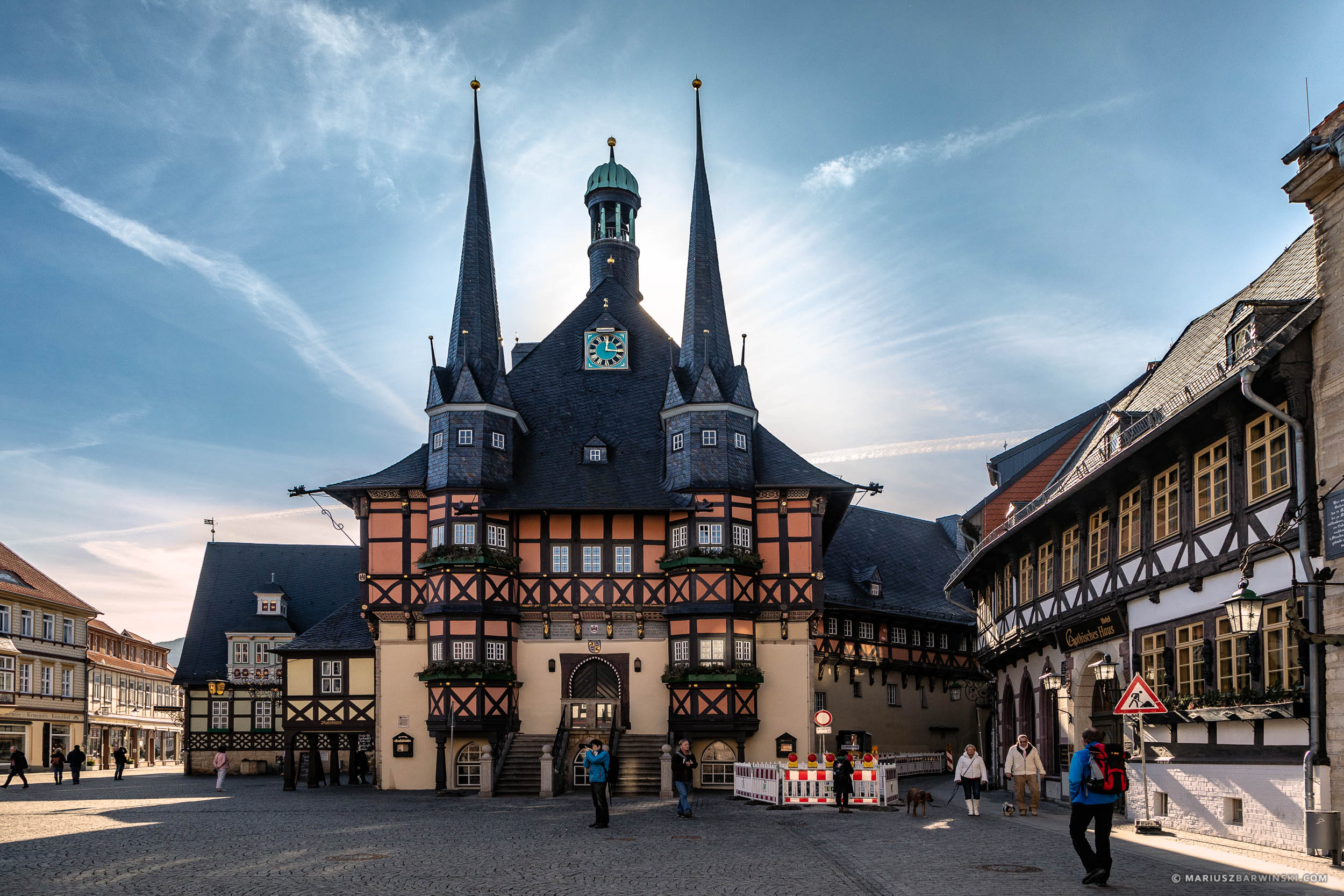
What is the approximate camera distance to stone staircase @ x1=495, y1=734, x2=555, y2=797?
121 ft

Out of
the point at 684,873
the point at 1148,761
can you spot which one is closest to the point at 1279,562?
the point at 1148,761

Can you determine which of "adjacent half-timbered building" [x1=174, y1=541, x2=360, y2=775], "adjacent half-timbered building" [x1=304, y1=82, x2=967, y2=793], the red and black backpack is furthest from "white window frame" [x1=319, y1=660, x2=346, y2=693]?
the red and black backpack

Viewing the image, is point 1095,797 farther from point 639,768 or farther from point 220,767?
point 220,767

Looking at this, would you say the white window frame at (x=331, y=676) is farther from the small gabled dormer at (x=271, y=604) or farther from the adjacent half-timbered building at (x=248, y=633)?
the small gabled dormer at (x=271, y=604)

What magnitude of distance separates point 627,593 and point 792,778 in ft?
41.2

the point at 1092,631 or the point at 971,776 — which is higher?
the point at 1092,631

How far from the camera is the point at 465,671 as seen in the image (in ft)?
129

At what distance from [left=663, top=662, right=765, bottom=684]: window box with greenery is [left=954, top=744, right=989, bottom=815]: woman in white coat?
13.3 m

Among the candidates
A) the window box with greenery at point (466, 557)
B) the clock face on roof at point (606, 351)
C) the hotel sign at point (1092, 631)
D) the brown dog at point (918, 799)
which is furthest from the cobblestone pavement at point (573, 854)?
the clock face on roof at point (606, 351)

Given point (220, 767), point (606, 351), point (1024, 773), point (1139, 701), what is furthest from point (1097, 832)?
point (606, 351)

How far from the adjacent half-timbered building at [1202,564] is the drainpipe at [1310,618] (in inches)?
3.8

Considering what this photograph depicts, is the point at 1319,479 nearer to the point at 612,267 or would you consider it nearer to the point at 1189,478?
the point at 1189,478

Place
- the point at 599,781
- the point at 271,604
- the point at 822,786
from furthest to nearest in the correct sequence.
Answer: the point at 271,604 → the point at 822,786 → the point at 599,781

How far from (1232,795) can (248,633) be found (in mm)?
53265
